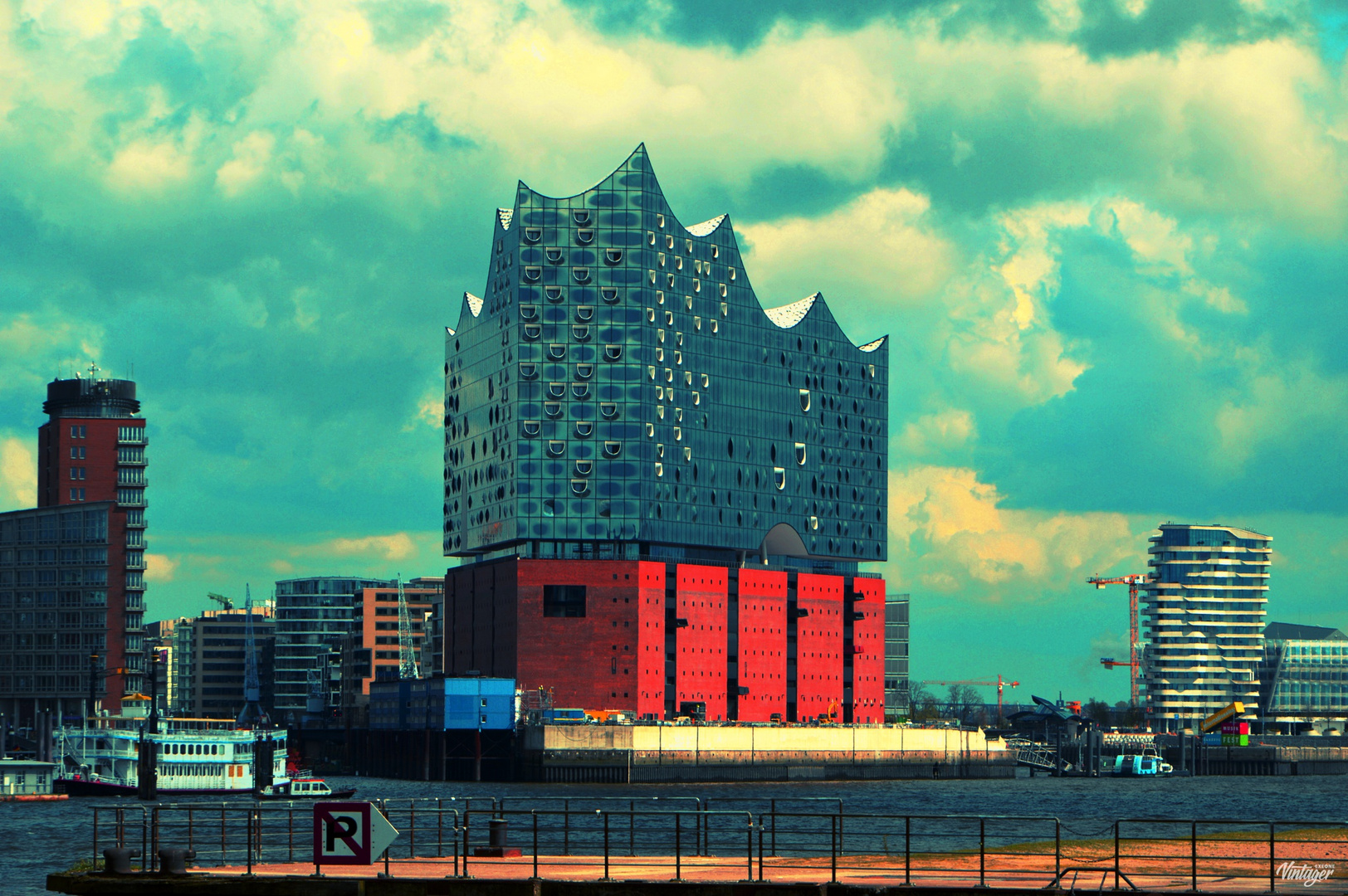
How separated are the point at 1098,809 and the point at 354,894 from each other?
13635cm

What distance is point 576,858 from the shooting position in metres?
59.3

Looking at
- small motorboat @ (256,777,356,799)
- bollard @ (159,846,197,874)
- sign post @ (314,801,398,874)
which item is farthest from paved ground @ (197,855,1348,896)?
small motorboat @ (256,777,356,799)

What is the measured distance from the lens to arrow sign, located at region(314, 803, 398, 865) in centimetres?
4816

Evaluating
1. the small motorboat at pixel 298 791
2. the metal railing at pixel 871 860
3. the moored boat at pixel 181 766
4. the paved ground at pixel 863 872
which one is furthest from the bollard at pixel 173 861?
the moored boat at pixel 181 766

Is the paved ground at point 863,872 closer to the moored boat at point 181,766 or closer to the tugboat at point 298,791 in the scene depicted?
the tugboat at point 298,791

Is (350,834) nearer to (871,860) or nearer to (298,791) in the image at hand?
(871,860)

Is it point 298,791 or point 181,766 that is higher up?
point 181,766

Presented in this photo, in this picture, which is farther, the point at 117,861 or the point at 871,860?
the point at 871,860

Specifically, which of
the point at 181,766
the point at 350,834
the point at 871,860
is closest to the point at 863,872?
the point at 871,860

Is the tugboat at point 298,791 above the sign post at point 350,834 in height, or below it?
below

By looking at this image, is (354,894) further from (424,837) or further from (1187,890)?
(424,837)

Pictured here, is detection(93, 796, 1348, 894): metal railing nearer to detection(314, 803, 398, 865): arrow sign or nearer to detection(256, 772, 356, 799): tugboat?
detection(314, 803, 398, 865): arrow sign

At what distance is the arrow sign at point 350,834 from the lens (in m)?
48.2

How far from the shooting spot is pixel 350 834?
4866 cm
